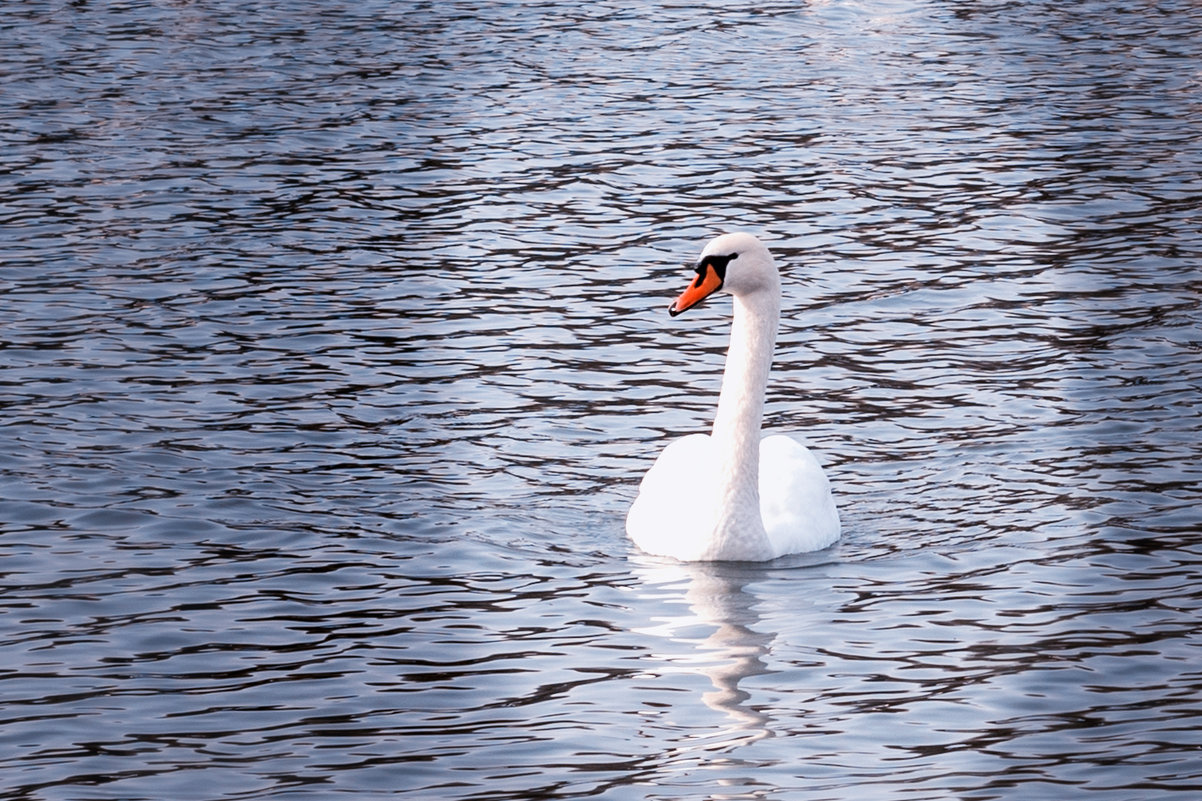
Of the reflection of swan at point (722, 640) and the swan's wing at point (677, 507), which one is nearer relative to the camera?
the reflection of swan at point (722, 640)

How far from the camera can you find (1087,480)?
38.3 ft

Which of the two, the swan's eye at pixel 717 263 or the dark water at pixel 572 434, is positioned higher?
the swan's eye at pixel 717 263

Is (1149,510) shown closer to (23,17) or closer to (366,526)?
(366,526)

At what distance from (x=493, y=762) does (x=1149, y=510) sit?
486 centimetres

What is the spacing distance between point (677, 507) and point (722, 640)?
165 centimetres

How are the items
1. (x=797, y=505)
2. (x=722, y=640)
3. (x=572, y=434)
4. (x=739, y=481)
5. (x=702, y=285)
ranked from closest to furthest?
(x=722, y=640) → (x=702, y=285) → (x=739, y=481) → (x=797, y=505) → (x=572, y=434)

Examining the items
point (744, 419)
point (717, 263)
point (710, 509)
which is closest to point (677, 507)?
point (710, 509)

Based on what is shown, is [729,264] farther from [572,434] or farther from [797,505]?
[572,434]

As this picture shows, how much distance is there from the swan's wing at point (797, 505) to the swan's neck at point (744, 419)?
0.44ft

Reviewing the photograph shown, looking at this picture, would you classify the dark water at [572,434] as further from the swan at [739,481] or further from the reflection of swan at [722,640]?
the swan at [739,481]

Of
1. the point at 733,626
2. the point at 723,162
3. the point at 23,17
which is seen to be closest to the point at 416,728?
the point at 733,626

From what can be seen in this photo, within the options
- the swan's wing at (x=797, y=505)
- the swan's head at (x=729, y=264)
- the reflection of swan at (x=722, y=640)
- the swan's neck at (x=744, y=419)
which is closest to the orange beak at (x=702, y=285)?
the swan's head at (x=729, y=264)

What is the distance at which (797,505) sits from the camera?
36.4ft

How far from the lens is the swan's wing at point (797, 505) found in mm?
11023
